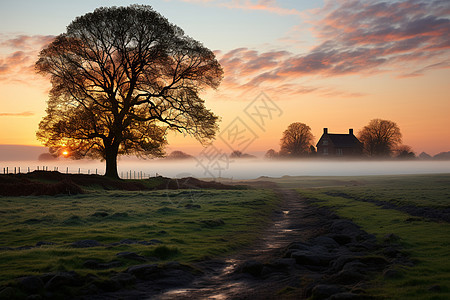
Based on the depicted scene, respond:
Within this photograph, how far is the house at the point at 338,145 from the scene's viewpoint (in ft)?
455

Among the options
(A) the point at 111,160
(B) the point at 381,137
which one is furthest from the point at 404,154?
(A) the point at 111,160

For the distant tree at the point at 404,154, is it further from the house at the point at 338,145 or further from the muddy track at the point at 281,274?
the muddy track at the point at 281,274

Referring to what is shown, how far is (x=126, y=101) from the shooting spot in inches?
2159

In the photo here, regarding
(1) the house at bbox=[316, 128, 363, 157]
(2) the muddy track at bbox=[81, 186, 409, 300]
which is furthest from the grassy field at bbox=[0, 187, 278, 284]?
(1) the house at bbox=[316, 128, 363, 157]

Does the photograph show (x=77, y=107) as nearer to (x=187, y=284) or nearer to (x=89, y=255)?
(x=89, y=255)

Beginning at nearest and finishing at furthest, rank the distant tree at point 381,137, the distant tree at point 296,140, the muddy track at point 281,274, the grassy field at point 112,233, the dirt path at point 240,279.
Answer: the muddy track at point 281,274 < the dirt path at point 240,279 < the grassy field at point 112,233 < the distant tree at point 381,137 < the distant tree at point 296,140

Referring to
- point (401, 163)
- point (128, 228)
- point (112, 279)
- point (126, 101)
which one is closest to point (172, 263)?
point (112, 279)

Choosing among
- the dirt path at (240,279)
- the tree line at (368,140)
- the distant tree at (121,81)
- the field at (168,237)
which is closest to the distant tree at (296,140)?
the tree line at (368,140)

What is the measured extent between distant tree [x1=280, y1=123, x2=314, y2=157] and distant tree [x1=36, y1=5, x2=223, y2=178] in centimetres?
9106

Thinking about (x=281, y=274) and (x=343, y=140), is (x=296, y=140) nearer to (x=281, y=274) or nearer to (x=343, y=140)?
(x=343, y=140)

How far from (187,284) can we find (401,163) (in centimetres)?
14025

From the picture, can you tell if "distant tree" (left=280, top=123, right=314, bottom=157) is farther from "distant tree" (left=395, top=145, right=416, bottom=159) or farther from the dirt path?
the dirt path

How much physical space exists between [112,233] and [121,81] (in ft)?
129

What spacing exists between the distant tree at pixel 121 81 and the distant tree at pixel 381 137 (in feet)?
332
